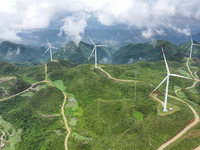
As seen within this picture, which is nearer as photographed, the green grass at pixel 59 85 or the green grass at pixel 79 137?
the green grass at pixel 79 137

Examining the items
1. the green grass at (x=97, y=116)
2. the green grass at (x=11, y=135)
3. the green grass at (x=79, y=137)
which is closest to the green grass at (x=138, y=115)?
the green grass at (x=97, y=116)

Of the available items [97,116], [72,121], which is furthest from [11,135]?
[97,116]

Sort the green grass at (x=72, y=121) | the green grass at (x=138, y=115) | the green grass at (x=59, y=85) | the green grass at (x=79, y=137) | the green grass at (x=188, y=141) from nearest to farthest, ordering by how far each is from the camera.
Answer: the green grass at (x=188, y=141)
the green grass at (x=79, y=137)
the green grass at (x=138, y=115)
the green grass at (x=72, y=121)
the green grass at (x=59, y=85)

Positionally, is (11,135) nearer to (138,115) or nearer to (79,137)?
(79,137)

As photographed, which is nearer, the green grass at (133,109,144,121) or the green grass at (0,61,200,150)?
the green grass at (0,61,200,150)

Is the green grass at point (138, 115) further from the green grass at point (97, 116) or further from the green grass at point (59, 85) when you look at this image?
the green grass at point (59, 85)

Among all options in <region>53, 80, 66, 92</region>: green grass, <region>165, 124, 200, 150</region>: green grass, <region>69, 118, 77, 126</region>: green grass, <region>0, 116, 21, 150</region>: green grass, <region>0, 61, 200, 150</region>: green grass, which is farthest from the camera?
<region>53, 80, 66, 92</region>: green grass

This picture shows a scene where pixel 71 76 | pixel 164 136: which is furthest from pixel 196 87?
pixel 71 76

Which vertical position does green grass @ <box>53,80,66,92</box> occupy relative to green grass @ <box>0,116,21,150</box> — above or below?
above

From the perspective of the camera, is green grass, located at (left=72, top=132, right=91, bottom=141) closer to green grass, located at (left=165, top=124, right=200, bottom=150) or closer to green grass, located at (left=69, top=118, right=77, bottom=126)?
green grass, located at (left=69, top=118, right=77, bottom=126)

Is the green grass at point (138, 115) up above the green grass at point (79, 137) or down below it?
above

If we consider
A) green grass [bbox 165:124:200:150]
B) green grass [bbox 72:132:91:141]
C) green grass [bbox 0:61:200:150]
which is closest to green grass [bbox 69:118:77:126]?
green grass [bbox 0:61:200:150]
